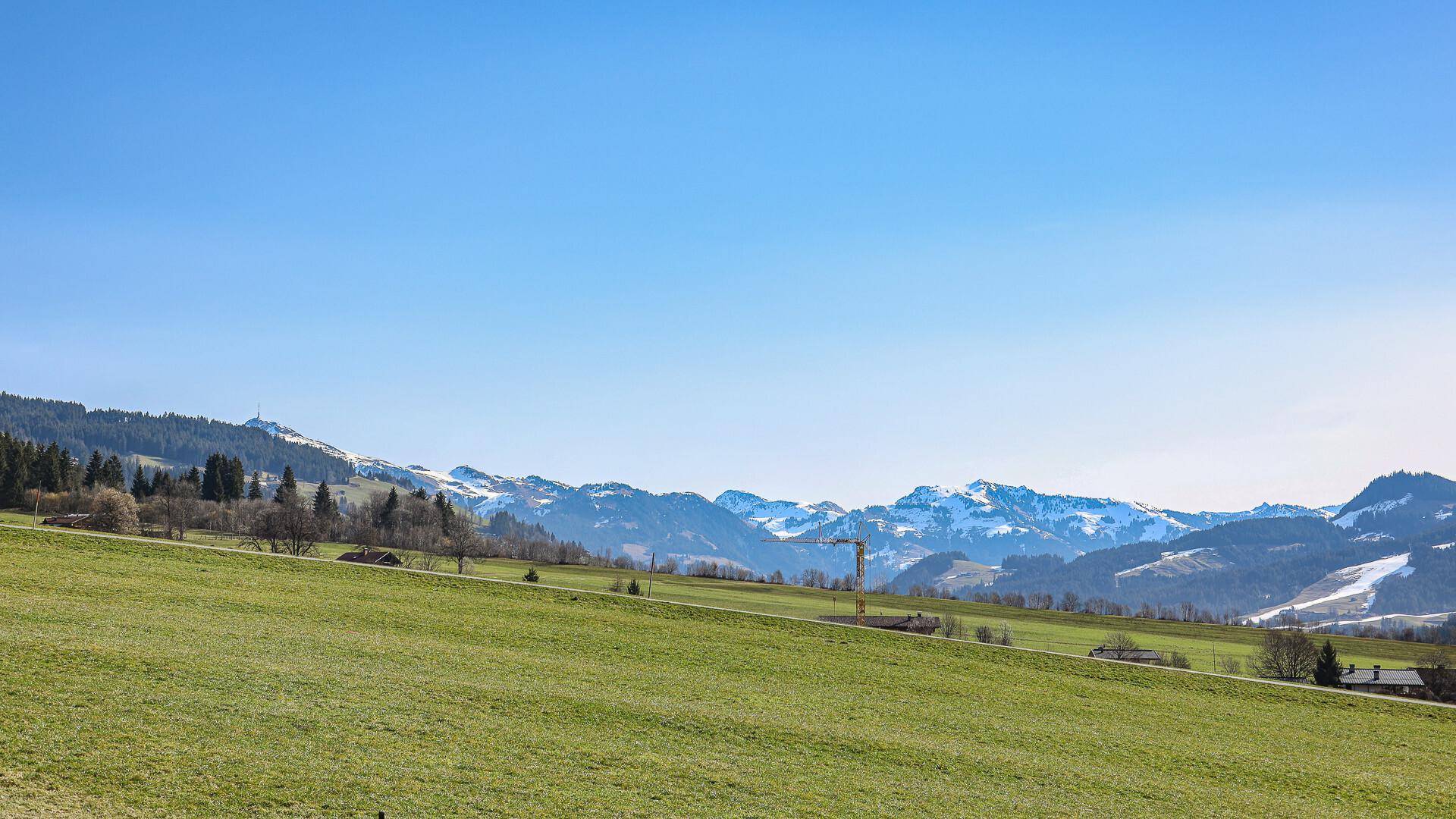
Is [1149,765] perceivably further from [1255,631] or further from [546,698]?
[1255,631]

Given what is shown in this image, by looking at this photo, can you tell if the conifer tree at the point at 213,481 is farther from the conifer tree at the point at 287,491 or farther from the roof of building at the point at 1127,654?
the roof of building at the point at 1127,654

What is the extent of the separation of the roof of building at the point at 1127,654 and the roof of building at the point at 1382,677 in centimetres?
1858

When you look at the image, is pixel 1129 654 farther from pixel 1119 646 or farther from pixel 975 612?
pixel 975 612

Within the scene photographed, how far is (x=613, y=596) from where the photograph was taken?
160 ft

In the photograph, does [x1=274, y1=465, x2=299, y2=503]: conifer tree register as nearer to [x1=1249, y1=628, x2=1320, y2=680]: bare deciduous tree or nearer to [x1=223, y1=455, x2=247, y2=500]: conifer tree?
[x1=223, y1=455, x2=247, y2=500]: conifer tree

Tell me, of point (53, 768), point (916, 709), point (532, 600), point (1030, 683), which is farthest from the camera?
point (532, 600)

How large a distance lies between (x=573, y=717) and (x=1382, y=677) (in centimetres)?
10159

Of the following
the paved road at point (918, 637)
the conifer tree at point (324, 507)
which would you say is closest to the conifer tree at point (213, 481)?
the conifer tree at point (324, 507)

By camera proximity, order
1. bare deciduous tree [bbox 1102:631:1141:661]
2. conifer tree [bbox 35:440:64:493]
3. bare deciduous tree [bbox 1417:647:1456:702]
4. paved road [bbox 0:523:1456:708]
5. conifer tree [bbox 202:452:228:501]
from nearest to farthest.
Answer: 1. paved road [bbox 0:523:1456:708]
2. bare deciduous tree [bbox 1417:647:1456:702]
3. bare deciduous tree [bbox 1102:631:1141:661]
4. conifer tree [bbox 35:440:64:493]
5. conifer tree [bbox 202:452:228:501]

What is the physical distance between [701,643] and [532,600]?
32.3ft

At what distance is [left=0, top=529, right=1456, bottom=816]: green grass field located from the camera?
19688 millimetres

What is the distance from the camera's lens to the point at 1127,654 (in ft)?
346

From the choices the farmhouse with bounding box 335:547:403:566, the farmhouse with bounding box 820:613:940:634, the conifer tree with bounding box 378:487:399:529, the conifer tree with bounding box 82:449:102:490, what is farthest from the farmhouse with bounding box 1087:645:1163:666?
the conifer tree with bounding box 82:449:102:490

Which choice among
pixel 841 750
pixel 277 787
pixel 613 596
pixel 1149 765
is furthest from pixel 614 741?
pixel 613 596
